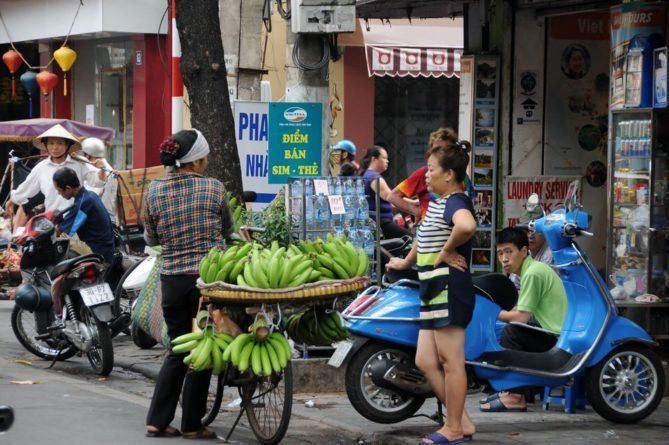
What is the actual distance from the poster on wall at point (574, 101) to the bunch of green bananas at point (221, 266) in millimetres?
5906

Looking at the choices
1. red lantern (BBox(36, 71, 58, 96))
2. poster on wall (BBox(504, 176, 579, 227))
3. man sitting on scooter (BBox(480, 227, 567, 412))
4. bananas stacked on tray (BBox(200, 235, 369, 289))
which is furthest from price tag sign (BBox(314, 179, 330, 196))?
red lantern (BBox(36, 71, 58, 96))

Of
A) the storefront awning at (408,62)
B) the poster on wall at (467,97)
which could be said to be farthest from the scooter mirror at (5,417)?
the storefront awning at (408,62)

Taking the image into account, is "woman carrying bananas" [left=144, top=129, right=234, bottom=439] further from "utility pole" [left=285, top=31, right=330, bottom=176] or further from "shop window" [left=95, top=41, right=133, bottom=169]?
"shop window" [left=95, top=41, right=133, bottom=169]

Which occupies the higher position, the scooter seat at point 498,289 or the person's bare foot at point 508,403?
the scooter seat at point 498,289

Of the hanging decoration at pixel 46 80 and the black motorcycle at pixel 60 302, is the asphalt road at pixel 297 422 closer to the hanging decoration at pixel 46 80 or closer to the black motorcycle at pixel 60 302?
the black motorcycle at pixel 60 302

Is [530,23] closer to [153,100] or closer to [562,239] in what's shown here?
[562,239]

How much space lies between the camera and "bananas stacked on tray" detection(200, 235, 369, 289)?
7.12 m

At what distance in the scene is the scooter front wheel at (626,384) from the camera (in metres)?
8.08

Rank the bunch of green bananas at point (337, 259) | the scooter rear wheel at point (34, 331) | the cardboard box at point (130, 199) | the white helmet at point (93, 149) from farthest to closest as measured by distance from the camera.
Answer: the white helmet at point (93, 149)
the cardboard box at point (130, 199)
the scooter rear wheel at point (34, 331)
the bunch of green bananas at point (337, 259)

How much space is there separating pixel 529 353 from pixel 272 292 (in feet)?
6.51

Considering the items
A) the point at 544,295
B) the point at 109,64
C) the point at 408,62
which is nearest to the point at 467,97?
the point at 544,295

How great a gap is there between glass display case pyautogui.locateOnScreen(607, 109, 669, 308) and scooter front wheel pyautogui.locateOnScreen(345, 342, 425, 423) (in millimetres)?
2427

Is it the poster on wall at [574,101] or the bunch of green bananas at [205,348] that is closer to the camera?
the bunch of green bananas at [205,348]

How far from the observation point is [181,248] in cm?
760
